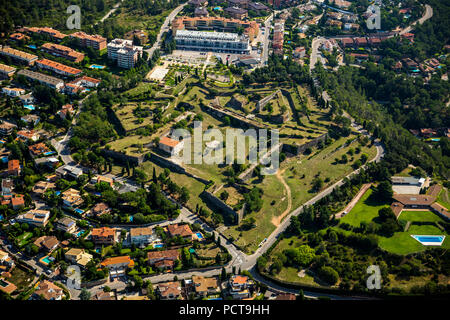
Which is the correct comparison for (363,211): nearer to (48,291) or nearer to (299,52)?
(48,291)

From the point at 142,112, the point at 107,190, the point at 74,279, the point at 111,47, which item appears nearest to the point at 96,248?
the point at 74,279

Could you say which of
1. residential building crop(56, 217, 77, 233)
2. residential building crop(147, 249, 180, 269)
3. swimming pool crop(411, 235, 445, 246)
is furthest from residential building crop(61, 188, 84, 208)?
swimming pool crop(411, 235, 445, 246)

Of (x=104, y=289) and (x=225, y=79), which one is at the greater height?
(x=225, y=79)

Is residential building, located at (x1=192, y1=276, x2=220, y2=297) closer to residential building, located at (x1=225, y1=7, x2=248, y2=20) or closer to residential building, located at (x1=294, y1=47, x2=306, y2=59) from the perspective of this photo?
residential building, located at (x1=294, y1=47, x2=306, y2=59)

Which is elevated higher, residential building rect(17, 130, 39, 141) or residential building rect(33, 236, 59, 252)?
residential building rect(17, 130, 39, 141)

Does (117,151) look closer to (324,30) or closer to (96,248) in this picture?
(96,248)

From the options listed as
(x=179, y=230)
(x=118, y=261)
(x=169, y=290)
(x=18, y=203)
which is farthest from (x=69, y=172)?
(x=169, y=290)
